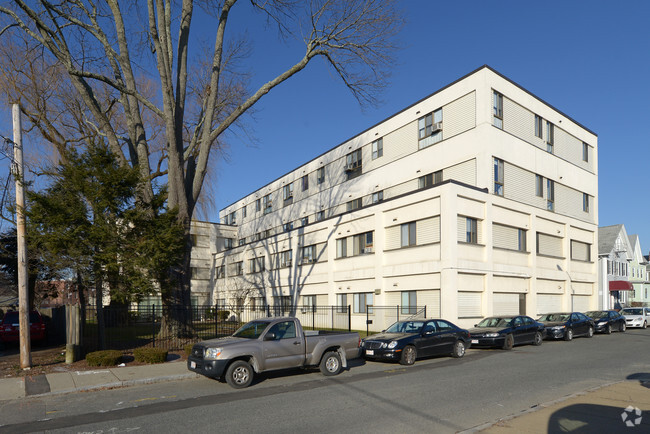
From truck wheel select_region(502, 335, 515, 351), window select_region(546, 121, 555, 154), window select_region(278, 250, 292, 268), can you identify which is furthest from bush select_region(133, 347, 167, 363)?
window select_region(546, 121, 555, 154)

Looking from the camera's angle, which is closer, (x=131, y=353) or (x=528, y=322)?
(x=131, y=353)

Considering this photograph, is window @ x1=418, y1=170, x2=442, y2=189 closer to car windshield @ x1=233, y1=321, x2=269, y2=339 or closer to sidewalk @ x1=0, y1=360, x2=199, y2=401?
car windshield @ x1=233, y1=321, x2=269, y2=339

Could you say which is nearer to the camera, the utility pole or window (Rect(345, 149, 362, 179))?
the utility pole

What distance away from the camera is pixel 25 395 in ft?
37.5

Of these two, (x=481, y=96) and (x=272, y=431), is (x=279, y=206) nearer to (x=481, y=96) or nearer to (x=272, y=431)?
(x=481, y=96)

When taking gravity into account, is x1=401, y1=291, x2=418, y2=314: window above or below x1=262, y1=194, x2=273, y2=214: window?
below

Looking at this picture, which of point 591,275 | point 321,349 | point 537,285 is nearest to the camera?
→ point 321,349

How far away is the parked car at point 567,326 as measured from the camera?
2506cm

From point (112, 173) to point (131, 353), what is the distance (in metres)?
6.19

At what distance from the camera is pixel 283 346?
13.0 meters

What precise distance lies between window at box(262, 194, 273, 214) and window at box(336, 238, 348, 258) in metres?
19.8

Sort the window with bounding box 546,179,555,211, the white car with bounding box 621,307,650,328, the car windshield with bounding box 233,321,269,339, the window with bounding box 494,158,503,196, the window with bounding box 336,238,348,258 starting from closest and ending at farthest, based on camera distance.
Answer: the car windshield with bounding box 233,321,269,339
the window with bounding box 494,158,503,196
the white car with bounding box 621,307,650,328
the window with bounding box 546,179,555,211
the window with bounding box 336,238,348,258

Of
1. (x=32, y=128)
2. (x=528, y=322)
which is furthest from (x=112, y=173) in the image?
(x=528, y=322)

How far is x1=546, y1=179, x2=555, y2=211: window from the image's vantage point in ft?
112
